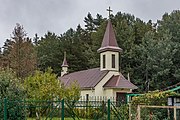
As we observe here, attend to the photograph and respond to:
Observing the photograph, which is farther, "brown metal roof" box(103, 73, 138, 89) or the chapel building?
the chapel building

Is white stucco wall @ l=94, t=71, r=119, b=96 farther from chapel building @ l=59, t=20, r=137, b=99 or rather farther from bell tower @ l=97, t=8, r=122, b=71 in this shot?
bell tower @ l=97, t=8, r=122, b=71

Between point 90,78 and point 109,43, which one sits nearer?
point 109,43

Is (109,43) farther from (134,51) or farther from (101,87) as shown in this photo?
(134,51)

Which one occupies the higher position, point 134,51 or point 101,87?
point 134,51

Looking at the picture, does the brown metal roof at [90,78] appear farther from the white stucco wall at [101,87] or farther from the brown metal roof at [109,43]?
the brown metal roof at [109,43]

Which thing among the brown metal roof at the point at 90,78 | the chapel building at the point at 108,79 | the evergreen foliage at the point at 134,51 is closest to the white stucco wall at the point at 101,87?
the chapel building at the point at 108,79

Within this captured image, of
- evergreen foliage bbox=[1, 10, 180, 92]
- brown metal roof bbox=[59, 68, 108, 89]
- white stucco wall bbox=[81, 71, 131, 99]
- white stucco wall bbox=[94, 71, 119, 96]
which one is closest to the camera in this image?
white stucco wall bbox=[81, 71, 131, 99]

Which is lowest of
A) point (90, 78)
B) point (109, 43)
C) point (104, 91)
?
point (104, 91)

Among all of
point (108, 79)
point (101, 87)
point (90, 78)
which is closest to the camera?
point (101, 87)

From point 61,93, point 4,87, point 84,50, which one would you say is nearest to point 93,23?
point 84,50

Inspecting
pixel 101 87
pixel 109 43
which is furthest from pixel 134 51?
pixel 101 87

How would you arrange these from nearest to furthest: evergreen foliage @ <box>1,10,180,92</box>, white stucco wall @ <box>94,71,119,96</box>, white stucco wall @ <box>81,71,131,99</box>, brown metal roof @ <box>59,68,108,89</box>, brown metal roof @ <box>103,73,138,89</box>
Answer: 1. brown metal roof @ <box>103,73,138,89</box>
2. white stucco wall @ <box>81,71,131,99</box>
3. white stucco wall @ <box>94,71,119,96</box>
4. brown metal roof @ <box>59,68,108,89</box>
5. evergreen foliage @ <box>1,10,180,92</box>

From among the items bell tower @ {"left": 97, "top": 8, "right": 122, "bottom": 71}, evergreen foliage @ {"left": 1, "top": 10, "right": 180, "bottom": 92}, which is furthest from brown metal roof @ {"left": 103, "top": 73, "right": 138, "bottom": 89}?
evergreen foliage @ {"left": 1, "top": 10, "right": 180, "bottom": 92}

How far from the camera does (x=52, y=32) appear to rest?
67875 mm
